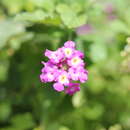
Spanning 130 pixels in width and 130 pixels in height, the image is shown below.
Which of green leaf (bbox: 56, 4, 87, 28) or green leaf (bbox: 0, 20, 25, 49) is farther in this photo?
green leaf (bbox: 0, 20, 25, 49)


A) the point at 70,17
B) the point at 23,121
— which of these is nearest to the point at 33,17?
the point at 70,17

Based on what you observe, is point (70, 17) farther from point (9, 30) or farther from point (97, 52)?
point (9, 30)

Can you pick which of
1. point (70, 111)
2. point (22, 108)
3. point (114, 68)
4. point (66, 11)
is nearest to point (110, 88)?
point (114, 68)

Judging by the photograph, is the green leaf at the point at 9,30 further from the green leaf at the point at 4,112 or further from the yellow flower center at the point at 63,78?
the yellow flower center at the point at 63,78

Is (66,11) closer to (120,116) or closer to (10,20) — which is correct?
(10,20)

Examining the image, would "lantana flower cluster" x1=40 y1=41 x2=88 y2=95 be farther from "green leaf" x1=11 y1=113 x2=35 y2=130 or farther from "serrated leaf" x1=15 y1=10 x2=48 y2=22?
"green leaf" x1=11 y1=113 x2=35 y2=130

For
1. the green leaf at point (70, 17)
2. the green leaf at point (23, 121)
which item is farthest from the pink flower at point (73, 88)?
the green leaf at point (23, 121)

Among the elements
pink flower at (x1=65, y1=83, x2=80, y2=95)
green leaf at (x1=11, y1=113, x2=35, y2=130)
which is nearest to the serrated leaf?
pink flower at (x1=65, y1=83, x2=80, y2=95)
